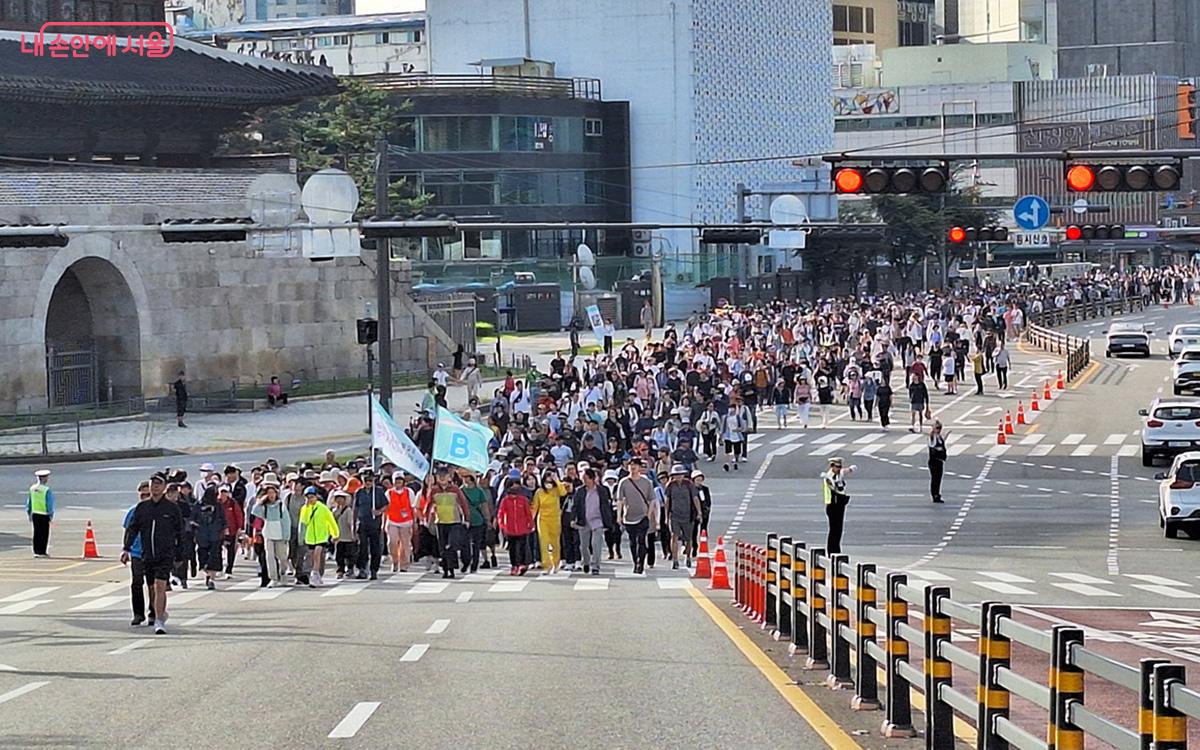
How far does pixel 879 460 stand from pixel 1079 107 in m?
113

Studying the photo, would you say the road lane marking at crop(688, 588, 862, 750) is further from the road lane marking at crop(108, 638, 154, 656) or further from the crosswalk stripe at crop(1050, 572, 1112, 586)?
the crosswalk stripe at crop(1050, 572, 1112, 586)

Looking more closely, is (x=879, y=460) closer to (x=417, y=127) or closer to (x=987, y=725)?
(x=987, y=725)

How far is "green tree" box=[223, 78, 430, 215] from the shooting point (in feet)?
302

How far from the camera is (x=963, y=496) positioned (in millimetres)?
39812

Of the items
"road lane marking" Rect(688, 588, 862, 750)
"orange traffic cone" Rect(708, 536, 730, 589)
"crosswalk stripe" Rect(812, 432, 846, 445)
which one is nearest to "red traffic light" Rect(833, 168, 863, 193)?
"orange traffic cone" Rect(708, 536, 730, 589)

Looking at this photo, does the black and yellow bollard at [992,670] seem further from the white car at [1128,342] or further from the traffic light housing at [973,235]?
the white car at [1128,342]

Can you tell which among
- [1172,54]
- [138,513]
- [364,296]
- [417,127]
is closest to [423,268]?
[417,127]

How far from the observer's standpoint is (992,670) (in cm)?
998

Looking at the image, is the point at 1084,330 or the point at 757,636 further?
the point at 1084,330

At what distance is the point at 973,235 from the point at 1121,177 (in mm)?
17027

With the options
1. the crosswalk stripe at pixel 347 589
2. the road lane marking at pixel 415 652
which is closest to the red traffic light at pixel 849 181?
the crosswalk stripe at pixel 347 589

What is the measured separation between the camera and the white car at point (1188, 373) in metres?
56.3

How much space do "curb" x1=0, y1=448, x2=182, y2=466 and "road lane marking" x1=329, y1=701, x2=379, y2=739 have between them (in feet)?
121

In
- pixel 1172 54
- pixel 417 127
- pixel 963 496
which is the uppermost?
pixel 1172 54
